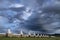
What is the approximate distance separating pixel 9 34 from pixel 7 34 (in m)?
2.30

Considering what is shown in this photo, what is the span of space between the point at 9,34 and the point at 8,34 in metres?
0.89

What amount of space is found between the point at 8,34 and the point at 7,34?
1.43m

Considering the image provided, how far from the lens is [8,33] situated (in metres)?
127

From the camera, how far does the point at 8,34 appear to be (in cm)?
12656

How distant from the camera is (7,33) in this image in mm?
128500

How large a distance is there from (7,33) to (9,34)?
2.94 m

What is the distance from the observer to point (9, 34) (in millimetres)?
125938

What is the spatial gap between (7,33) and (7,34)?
0.87 m

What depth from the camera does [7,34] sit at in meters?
128

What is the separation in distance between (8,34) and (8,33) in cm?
82
